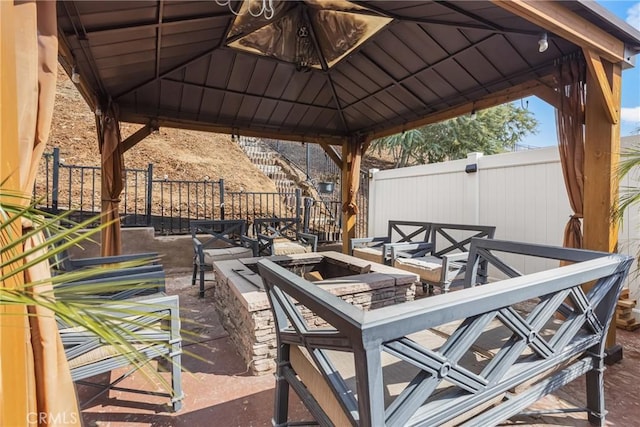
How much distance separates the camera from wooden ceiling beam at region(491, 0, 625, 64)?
6.11 ft

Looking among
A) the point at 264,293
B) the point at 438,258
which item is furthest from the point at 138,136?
the point at 438,258

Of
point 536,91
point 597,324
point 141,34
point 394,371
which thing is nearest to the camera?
point 394,371

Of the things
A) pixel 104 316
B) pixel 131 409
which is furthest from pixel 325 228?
pixel 104 316

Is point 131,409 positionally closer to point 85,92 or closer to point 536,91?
point 85,92

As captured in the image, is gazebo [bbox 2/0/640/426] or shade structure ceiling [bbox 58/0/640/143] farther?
shade structure ceiling [bbox 58/0/640/143]

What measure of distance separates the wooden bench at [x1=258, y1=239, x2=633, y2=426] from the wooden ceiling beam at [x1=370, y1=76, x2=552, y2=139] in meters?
2.14

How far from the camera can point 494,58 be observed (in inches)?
121

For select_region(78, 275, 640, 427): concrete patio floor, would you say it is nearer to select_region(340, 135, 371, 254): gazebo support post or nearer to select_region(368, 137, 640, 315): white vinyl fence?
select_region(368, 137, 640, 315): white vinyl fence

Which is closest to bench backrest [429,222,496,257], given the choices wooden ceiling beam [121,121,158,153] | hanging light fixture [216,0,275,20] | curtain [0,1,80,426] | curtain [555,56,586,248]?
curtain [555,56,586,248]

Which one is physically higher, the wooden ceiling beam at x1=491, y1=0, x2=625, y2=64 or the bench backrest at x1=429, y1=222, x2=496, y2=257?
the wooden ceiling beam at x1=491, y1=0, x2=625, y2=64

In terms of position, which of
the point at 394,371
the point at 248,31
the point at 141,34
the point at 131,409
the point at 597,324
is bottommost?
the point at 131,409

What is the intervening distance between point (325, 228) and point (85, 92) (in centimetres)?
536

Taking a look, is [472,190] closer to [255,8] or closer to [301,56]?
[301,56]

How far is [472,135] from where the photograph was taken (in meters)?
10.6
